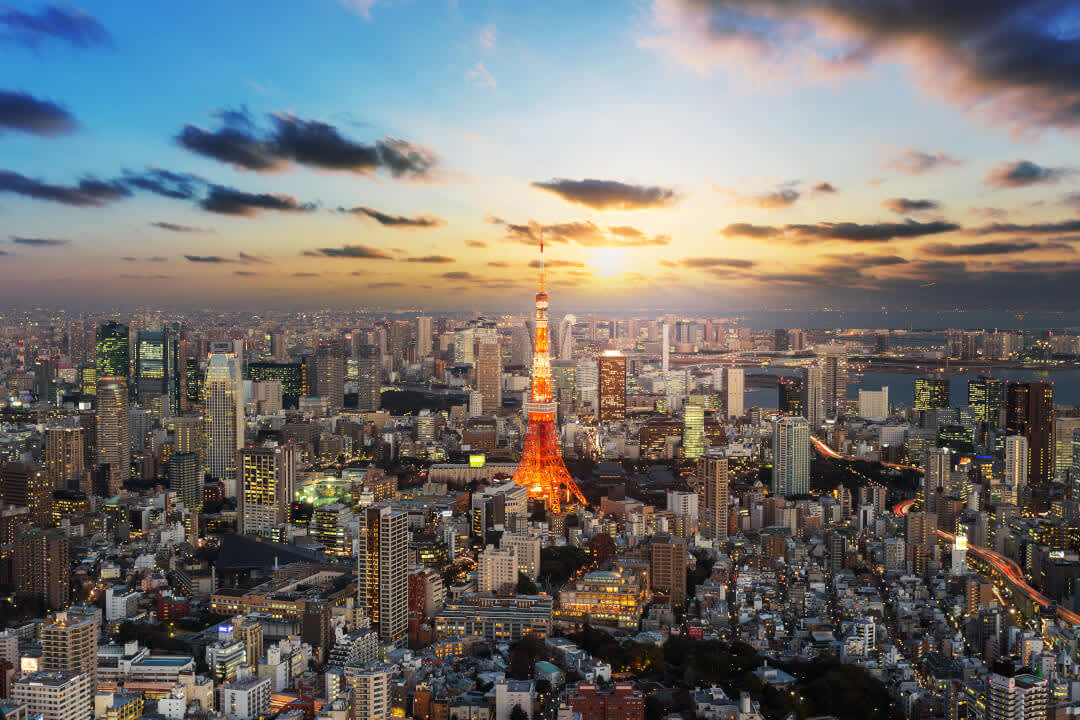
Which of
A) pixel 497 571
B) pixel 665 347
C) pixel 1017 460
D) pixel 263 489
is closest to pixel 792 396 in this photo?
pixel 665 347

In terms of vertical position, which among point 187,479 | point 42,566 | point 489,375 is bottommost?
point 42,566

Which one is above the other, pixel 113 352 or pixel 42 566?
pixel 113 352

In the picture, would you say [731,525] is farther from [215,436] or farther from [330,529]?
[215,436]

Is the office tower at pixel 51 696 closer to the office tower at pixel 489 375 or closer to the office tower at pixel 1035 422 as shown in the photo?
the office tower at pixel 1035 422

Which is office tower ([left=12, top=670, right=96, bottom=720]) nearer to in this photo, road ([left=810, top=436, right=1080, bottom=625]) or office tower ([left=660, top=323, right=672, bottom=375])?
road ([left=810, top=436, right=1080, bottom=625])

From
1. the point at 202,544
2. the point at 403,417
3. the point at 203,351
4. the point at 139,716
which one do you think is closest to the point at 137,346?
the point at 203,351

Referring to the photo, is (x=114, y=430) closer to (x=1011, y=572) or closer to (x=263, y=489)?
(x=263, y=489)
